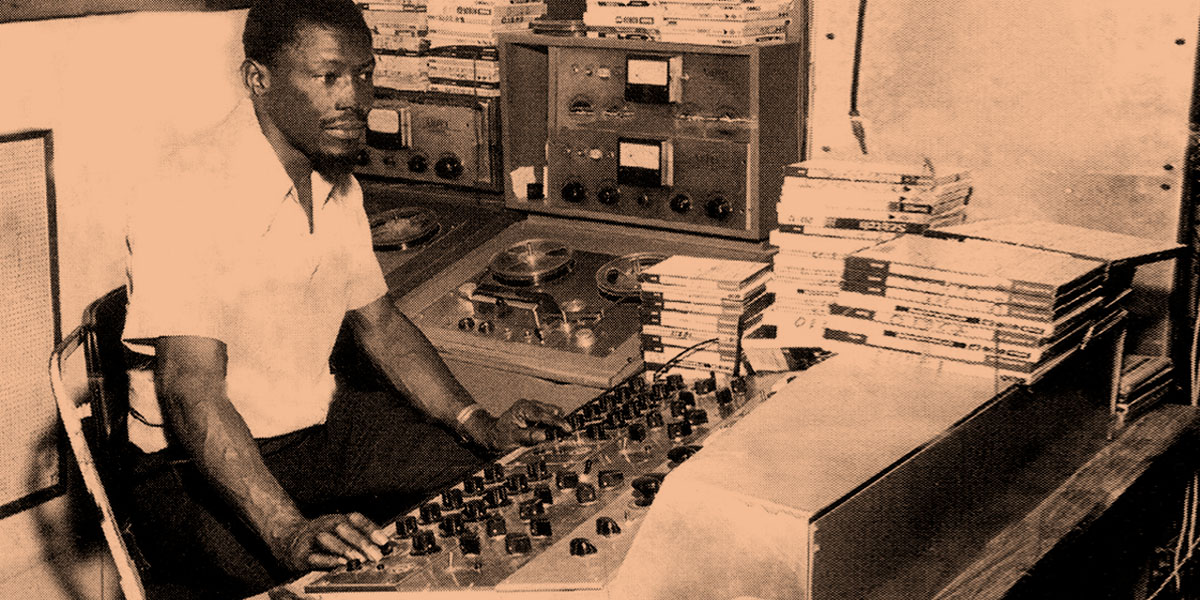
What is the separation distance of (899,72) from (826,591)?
5.62 feet

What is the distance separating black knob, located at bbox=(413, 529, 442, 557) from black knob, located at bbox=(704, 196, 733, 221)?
4.83 ft

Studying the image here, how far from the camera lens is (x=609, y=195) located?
3121 mm

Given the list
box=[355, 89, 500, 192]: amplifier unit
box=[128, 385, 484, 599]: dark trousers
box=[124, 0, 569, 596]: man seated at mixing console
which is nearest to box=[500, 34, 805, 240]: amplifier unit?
box=[355, 89, 500, 192]: amplifier unit

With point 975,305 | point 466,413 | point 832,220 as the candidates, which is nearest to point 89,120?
point 466,413

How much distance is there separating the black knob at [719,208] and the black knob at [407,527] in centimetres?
142

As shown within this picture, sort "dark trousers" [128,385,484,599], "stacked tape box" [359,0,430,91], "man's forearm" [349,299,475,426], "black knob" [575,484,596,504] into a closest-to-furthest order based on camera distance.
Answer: "black knob" [575,484,596,504]
"dark trousers" [128,385,484,599]
"man's forearm" [349,299,475,426]
"stacked tape box" [359,0,430,91]

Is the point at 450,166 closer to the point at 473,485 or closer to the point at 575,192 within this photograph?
the point at 575,192

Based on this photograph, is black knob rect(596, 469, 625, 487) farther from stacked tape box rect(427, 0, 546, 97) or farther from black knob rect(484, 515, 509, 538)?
stacked tape box rect(427, 0, 546, 97)

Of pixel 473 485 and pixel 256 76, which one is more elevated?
pixel 256 76

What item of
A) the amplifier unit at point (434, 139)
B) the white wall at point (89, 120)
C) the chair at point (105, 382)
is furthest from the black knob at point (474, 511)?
the amplifier unit at point (434, 139)

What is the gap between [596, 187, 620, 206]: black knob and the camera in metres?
3.12

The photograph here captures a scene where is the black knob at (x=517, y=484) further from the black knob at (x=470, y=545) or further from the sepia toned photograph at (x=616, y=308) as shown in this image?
the black knob at (x=470, y=545)

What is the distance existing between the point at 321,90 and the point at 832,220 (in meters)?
1.07

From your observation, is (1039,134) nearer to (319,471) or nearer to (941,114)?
(941,114)
